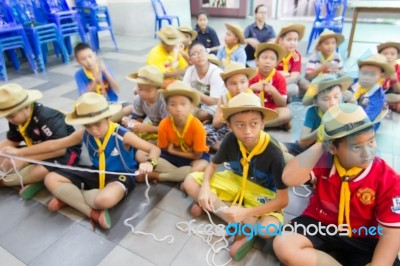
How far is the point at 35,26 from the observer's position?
4.64m

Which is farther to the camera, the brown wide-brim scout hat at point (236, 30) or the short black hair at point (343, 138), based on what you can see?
the brown wide-brim scout hat at point (236, 30)

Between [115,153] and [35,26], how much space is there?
4.00 meters

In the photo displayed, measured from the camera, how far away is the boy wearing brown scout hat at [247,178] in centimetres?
138

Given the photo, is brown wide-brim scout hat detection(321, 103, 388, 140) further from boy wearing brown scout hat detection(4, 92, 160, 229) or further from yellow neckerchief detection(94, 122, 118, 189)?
yellow neckerchief detection(94, 122, 118, 189)

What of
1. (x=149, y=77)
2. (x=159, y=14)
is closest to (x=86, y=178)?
(x=149, y=77)

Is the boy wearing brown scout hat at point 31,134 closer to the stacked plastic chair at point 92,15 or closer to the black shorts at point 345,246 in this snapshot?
the black shorts at point 345,246

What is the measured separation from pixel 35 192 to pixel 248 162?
1571 mm

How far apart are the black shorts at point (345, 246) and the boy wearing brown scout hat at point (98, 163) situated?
3.08 ft

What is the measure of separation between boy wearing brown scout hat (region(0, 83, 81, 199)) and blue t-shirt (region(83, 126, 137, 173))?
308 mm

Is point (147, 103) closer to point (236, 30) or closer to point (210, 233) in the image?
point (210, 233)

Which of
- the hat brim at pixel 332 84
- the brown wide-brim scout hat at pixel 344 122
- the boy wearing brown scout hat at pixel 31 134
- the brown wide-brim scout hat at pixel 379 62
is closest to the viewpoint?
the brown wide-brim scout hat at pixel 344 122

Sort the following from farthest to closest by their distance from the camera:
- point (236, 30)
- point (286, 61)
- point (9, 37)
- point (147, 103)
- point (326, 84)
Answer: point (9, 37) → point (286, 61) → point (236, 30) → point (147, 103) → point (326, 84)

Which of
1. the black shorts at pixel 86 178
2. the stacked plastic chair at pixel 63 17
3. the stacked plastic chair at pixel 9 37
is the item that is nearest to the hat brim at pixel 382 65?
the black shorts at pixel 86 178

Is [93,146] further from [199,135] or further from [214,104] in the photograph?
[214,104]
